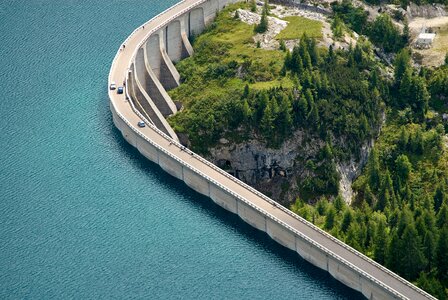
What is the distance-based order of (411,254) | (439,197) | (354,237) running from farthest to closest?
(439,197) < (354,237) < (411,254)

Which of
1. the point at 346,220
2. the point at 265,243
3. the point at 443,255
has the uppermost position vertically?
the point at 443,255

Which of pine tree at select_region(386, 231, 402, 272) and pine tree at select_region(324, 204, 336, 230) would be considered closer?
pine tree at select_region(386, 231, 402, 272)

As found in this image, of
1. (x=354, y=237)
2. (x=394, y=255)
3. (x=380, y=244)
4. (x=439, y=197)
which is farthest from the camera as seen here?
(x=439, y=197)

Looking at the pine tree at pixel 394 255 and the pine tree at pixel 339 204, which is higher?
the pine tree at pixel 394 255

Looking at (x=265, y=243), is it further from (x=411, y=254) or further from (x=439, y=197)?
(x=439, y=197)

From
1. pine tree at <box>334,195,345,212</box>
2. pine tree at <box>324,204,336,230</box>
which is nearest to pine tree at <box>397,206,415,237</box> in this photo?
pine tree at <box>324,204,336,230</box>

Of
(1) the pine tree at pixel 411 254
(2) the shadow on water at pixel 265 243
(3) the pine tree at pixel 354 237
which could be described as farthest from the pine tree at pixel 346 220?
(1) the pine tree at pixel 411 254

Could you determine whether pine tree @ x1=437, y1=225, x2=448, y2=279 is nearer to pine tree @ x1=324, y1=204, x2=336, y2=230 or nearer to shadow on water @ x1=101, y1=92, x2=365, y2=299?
shadow on water @ x1=101, y1=92, x2=365, y2=299

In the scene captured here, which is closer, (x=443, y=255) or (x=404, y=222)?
(x=443, y=255)

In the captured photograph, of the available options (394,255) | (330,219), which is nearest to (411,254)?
(394,255)

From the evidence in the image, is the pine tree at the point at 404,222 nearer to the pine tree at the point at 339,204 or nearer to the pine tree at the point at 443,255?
the pine tree at the point at 443,255

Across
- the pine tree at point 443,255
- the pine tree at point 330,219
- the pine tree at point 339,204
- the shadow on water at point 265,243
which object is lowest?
the shadow on water at point 265,243

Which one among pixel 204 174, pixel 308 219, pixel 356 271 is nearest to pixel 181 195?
pixel 204 174
